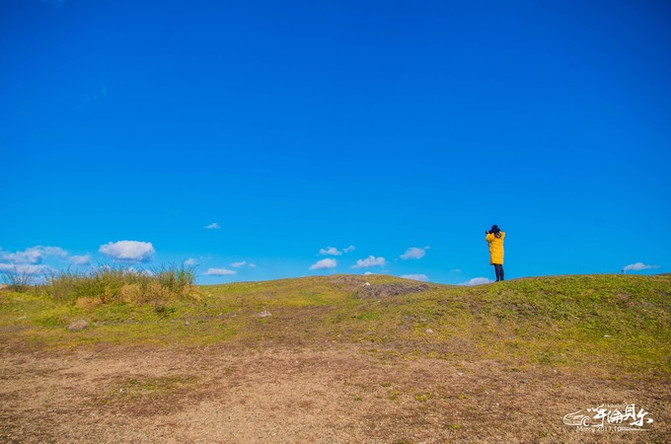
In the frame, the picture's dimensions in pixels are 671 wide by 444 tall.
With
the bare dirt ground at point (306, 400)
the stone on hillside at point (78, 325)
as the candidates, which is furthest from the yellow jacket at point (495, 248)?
the stone on hillside at point (78, 325)

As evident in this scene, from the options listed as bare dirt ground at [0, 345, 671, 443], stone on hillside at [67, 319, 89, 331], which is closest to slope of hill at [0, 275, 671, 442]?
bare dirt ground at [0, 345, 671, 443]

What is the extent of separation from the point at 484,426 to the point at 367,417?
1.44m

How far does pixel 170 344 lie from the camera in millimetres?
10484

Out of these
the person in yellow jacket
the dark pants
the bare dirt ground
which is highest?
the person in yellow jacket

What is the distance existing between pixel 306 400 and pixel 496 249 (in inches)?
492

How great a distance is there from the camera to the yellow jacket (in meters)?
16.1

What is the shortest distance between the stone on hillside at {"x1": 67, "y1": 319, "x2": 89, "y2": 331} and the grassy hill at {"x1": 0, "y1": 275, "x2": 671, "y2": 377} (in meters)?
0.16

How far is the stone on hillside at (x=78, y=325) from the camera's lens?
12.5 metres

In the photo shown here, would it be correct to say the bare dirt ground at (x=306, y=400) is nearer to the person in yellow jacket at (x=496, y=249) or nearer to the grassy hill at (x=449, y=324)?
the grassy hill at (x=449, y=324)

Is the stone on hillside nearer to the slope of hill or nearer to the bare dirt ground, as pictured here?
the slope of hill

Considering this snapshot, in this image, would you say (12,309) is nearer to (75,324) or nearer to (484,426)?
(75,324)

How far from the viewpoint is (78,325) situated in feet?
41.4

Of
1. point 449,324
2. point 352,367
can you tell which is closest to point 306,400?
point 352,367

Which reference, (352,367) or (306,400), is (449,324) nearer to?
(352,367)
